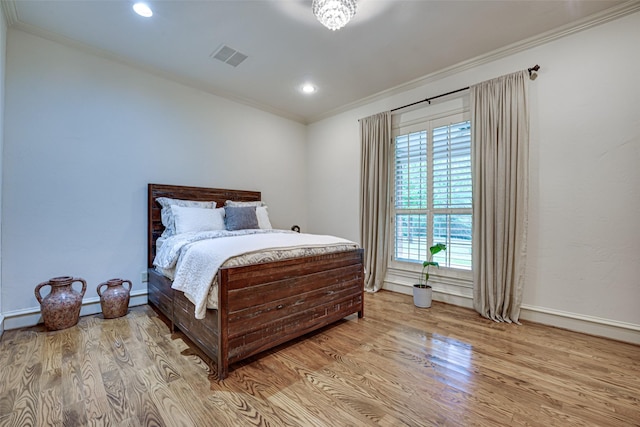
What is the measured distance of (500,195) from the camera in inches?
105

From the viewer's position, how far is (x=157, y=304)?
2820 millimetres

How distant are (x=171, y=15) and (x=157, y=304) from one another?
2719 mm

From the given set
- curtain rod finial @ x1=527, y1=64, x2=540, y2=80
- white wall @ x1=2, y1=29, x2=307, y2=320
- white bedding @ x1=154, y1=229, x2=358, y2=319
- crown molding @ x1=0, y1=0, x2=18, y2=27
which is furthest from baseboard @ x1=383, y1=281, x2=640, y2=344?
crown molding @ x1=0, y1=0, x2=18, y2=27

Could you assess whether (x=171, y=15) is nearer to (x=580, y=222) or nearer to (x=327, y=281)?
(x=327, y=281)

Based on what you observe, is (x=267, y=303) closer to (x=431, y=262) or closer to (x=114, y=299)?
(x=114, y=299)

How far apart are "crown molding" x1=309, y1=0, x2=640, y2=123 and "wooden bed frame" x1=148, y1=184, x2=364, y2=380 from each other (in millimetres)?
2303

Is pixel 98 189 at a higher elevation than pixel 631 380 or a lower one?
higher

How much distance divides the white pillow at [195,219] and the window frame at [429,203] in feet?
7.30

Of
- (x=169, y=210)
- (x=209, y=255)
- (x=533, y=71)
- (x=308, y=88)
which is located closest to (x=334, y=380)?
(x=209, y=255)

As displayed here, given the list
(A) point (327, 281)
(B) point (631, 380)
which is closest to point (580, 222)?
(B) point (631, 380)

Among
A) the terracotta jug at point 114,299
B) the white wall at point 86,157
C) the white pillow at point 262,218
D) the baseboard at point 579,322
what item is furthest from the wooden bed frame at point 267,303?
the baseboard at point 579,322

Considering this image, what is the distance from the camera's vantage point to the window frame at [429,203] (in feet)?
10.1

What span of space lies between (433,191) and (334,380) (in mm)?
2433

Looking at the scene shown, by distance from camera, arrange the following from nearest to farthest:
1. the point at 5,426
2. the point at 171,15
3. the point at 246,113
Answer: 1. the point at 5,426
2. the point at 171,15
3. the point at 246,113
